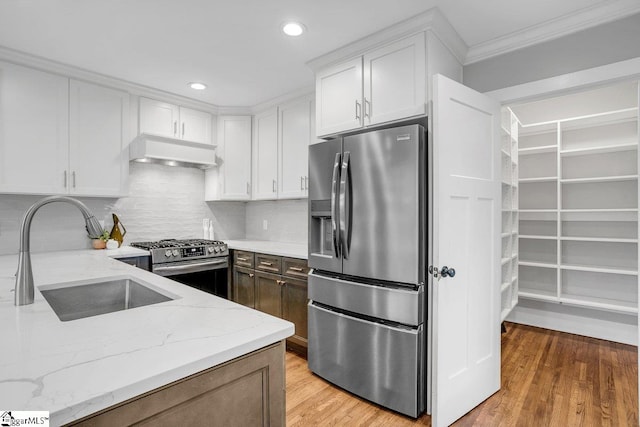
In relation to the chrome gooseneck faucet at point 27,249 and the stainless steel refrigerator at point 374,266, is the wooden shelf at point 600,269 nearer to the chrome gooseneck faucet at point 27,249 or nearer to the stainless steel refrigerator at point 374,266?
the stainless steel refrigerator at point 374,266

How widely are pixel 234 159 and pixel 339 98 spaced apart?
5.77ft

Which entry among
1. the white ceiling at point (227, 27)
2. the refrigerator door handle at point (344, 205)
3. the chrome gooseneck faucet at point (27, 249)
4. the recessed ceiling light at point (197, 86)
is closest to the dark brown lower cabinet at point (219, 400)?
the chrome gooseneck faucet at point (27, 249)

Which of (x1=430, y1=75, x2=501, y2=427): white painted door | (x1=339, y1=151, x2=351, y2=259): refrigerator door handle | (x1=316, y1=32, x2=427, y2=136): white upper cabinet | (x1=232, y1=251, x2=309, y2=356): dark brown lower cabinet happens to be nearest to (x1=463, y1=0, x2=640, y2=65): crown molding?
(x1=430, y1=75, x2=501, y2=427): white painted door

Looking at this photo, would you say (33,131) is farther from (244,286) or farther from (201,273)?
(244,286)

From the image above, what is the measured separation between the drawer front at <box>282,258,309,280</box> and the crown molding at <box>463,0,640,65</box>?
2.02m

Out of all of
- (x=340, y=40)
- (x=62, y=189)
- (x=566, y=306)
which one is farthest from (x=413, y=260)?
(x=62, y=189)

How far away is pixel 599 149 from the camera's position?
327 cm

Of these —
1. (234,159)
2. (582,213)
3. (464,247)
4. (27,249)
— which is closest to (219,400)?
(27,249)

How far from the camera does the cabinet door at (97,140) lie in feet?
9.34

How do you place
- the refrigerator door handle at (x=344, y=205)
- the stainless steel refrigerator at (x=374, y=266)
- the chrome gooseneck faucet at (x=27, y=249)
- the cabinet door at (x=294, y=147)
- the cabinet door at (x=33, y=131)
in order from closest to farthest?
1. the chrome gooseneck faucet at (x=27, y=249)
2. the stainless steel refrigerator at (x=374, y=266)
3. the refrigerator door handle at (x=344, y=205)
4. the cabinet door at (x=33, y=131)
5. the cabinet door at (x=294, y=147)

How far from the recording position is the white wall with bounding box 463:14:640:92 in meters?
1.88

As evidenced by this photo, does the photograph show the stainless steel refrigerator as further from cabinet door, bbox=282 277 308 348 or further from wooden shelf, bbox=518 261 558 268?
wooden shelf, bbox=518 261 558 268

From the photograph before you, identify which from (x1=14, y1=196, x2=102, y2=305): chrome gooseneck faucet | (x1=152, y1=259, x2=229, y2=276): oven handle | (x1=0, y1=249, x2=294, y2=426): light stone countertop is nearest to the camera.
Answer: (x1=0, y1=249, x2=294, y2=426): light stone countertop

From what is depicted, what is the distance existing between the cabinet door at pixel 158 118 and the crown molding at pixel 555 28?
284 centimetres
